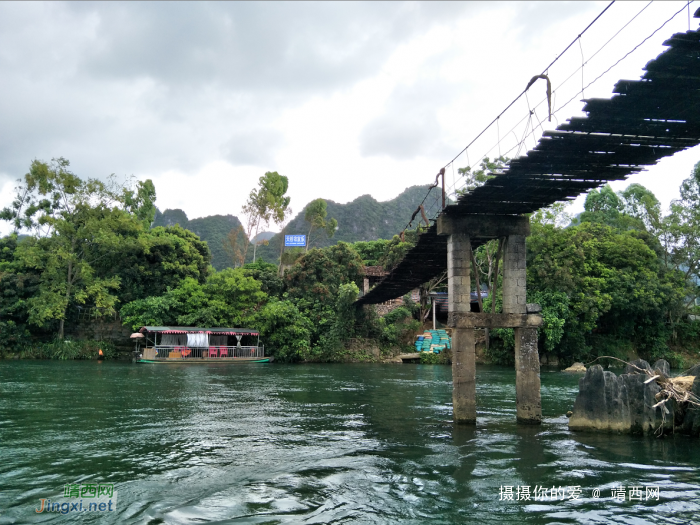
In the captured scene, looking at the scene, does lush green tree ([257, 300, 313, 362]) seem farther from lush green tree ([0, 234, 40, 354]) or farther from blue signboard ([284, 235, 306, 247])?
lush green tree ([0, 234, 40, 354])

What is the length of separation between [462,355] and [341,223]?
60.8 m

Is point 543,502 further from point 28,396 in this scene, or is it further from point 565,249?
point 565,249

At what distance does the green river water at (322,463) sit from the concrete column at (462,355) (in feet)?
1.34

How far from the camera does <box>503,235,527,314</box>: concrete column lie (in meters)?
9.69

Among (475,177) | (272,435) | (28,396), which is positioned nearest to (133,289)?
(28,396)

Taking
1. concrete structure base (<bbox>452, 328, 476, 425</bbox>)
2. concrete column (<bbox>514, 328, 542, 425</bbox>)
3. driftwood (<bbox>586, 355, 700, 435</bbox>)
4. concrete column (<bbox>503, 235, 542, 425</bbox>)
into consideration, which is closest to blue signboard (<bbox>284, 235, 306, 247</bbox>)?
concrete column (<bbox>503, 235, 542, 425</bbox>)

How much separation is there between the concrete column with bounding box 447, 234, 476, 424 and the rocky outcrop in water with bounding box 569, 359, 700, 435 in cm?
189

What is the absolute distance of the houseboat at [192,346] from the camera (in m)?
26.9

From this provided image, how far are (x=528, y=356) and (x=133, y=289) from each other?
27163mm

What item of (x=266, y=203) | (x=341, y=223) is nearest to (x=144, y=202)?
(x=266, y=203)

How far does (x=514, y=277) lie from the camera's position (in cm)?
981

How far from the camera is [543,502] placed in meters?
5.31

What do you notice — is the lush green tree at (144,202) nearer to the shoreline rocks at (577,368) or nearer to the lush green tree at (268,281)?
the lush green tree at (268,281)

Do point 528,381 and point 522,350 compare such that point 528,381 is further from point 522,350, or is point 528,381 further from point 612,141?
point 612,141
